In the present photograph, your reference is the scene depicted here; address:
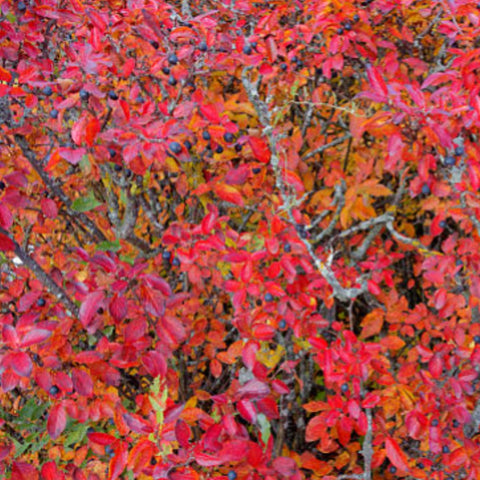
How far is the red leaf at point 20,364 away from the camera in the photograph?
48.7 inches

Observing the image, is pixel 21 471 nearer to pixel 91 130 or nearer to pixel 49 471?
pixel 49 471

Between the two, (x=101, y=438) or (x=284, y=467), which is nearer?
(x=101, y=438)

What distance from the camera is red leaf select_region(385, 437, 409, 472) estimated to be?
1.67 meters

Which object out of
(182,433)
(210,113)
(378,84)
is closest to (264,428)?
(182,433)

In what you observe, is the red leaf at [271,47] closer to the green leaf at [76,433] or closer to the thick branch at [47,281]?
the thick branch at [47,281]

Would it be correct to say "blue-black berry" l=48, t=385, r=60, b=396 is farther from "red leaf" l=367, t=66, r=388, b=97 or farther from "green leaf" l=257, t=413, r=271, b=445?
"red leaf" l=367, t=66, r=388, b=97

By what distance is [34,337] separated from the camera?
50.1 inches

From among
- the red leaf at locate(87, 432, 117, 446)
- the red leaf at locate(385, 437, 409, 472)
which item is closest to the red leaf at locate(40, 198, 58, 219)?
the red leaf at locate(87, 432, 117, 446)

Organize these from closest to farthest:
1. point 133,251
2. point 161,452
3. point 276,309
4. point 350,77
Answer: point 161,452, point 276,309, point 133,251, point 350,77

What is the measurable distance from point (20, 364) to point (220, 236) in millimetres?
695

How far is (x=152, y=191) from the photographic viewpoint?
2.26 metres

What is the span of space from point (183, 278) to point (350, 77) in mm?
1152

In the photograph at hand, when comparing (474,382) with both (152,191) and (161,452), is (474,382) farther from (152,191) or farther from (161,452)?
(152,191)

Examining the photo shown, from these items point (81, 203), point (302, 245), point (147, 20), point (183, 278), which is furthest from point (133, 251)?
point (147, 20)
